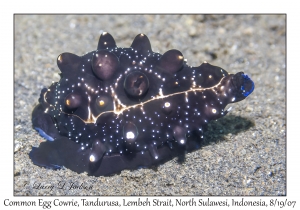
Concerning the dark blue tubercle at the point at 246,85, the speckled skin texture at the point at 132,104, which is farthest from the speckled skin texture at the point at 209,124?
the dark blue tubercle at the point at 246,85

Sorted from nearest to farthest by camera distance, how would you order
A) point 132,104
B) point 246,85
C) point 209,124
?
point 132,104 < point 246,85 < point 209,124

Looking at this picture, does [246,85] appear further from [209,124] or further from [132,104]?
[132,104]

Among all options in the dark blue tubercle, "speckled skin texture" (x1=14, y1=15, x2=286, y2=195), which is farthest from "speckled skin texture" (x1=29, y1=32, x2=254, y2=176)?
"speckled skin texture" (x1=14, y1=15, x2=286, y2=195)

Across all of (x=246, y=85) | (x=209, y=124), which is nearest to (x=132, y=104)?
(x=246, y=85)

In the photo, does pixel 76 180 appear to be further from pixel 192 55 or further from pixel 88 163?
pixel 192 55

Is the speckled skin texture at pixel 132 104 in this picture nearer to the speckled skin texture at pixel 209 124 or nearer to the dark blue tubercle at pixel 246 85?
the dark blue tubercle at pixel 246 85
